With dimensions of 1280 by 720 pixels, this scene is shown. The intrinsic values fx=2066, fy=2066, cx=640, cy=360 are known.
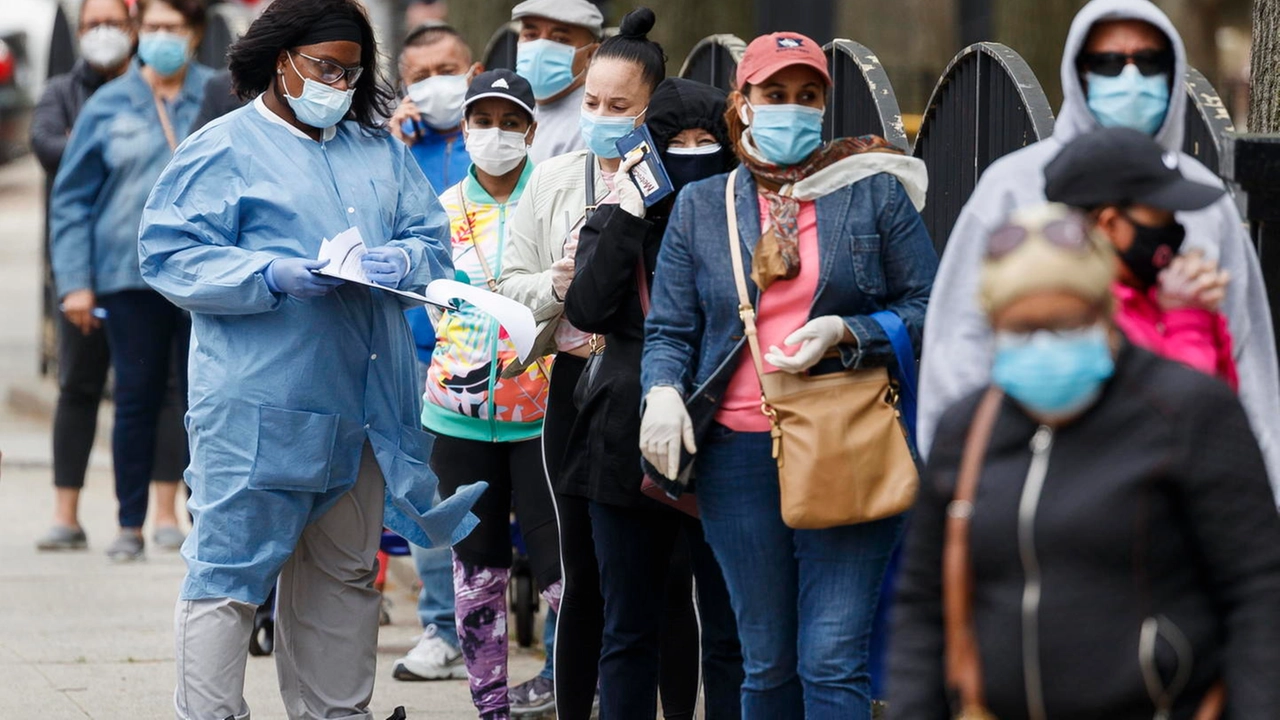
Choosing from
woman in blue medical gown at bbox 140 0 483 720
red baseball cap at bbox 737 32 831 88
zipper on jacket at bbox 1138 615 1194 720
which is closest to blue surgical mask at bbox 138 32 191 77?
woman in blue medical gown at bbox 140 0 483 720

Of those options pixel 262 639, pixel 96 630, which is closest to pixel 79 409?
pixel 96 630

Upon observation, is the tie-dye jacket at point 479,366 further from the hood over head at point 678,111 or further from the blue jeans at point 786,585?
the blue jeans at point 786,585

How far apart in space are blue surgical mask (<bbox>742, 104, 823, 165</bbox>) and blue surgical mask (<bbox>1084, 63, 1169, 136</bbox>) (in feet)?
3.02

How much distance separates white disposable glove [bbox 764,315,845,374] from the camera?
13.6 ft

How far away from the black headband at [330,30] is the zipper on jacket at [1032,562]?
103 inches

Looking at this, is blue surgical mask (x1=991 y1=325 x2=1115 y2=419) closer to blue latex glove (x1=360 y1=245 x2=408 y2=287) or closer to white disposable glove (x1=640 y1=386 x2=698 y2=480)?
white disposable glove (x1=640 y1=386 x2=698 y2=480)

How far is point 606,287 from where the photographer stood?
15.3 ft

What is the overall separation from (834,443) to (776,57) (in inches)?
32.5

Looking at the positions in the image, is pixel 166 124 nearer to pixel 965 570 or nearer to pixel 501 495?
pixel 501 495

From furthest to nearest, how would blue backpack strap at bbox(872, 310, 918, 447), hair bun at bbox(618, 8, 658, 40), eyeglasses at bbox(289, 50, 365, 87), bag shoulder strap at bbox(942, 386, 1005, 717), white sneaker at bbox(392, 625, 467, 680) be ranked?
white sneaker at bbox(392, 625, 467, 680) < hair bun at bbox(618, 8, 658, 40) < eyeglasses at bbox(289, 50, 365, 87) < blue backpack strap at bbox(872, 310, 918, 447) < bag shoulder strap at bbox(942, 386, 1005, 717)

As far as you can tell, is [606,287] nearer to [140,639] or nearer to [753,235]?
[753,235]

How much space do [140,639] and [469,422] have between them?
2.10 meters

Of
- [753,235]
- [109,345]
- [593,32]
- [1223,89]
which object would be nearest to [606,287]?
[753,235]

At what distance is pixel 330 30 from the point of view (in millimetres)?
4922
